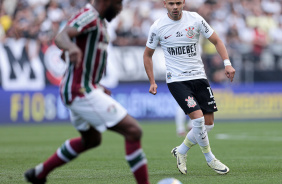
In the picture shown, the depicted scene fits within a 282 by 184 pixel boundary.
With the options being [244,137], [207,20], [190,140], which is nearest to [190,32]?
[190,140]

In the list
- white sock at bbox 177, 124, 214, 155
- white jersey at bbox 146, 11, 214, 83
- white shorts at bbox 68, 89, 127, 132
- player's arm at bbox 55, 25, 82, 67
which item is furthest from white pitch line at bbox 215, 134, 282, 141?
player's arm at bbox 55, 25, 82, 67

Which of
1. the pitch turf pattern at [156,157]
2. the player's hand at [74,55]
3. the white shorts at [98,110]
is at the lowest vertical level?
the pitch turf pattern at [156,157]

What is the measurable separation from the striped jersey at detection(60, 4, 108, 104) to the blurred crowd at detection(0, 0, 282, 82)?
13573 mm

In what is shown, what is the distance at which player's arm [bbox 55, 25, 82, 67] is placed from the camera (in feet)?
17.2

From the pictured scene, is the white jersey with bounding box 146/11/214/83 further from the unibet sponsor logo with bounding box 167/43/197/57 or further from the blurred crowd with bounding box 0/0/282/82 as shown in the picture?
the blurred crowd with bounding box 0/0/282/82

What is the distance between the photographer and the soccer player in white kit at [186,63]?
27.1 feet

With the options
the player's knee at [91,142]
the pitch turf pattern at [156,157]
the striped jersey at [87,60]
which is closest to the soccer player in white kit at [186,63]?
the pitch turf pattern at [156,157]

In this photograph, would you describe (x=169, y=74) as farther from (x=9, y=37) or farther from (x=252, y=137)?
(x=9, y=37)

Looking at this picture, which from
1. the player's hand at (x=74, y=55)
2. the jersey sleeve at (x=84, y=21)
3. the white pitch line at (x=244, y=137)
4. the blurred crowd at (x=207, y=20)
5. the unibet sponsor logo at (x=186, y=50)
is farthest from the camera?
the blurred crowd at (x=207, y=20)

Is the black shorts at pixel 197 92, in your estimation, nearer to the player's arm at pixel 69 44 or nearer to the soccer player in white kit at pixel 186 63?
the soccer player in white kit at pixel 186 63

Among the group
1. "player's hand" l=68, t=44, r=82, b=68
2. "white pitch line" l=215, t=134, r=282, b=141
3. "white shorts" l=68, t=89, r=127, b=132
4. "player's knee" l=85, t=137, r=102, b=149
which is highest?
"player's hand" l=68, t=44, r=82, b=68

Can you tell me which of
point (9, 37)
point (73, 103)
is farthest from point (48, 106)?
point (73, 103)

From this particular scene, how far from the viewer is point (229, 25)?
2441 cm

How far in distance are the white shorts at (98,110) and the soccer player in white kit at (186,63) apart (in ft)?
8.53
